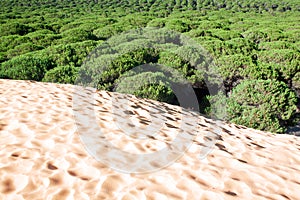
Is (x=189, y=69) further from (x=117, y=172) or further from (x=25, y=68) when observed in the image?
(x=117, y=172)

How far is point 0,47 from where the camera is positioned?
11219 millimetres

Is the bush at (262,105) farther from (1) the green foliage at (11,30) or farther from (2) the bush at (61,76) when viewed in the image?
(1) the green foliage at (11,30)

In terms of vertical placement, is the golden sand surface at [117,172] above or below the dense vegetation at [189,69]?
above

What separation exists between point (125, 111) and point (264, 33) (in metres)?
13.7

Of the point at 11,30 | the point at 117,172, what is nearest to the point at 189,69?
the point at 117,172

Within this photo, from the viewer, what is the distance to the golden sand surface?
2172 millimetres

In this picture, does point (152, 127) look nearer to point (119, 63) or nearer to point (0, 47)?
point (119, 63)

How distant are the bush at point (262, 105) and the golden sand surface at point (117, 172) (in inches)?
130

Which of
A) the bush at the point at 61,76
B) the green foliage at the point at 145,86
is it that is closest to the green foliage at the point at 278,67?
the green foliage at the point at 145,86

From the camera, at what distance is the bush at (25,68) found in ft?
24.1

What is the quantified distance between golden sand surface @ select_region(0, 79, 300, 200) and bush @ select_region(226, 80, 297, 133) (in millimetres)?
3300

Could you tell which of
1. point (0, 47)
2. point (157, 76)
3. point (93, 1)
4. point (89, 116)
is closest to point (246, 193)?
point (89, 116)

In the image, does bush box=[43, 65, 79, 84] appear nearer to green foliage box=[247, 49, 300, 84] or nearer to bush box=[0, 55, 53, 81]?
bush box=[0, 55, 53, 81]

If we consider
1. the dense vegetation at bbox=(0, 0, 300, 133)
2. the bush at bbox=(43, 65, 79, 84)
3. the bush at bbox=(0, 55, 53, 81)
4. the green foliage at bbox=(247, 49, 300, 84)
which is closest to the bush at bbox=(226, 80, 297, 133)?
the dense vegetation at bbox=(0, 0, 300, 133)
